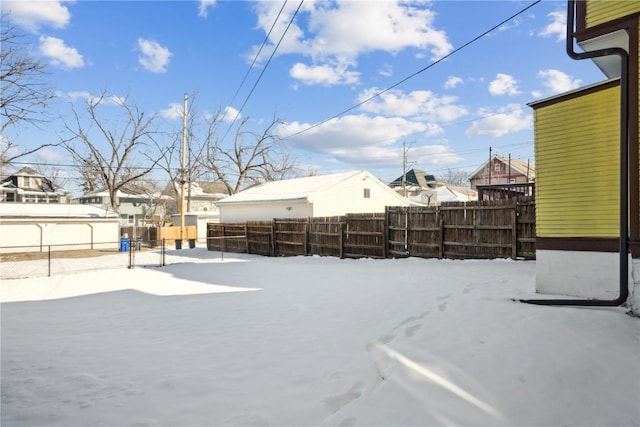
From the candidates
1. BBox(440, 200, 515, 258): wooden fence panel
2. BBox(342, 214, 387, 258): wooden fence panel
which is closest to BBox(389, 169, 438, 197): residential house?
BBox(342, 214, 387, 258): wooden fence panel

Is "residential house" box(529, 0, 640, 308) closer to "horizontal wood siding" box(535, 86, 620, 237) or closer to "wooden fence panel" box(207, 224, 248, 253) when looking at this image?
"horizontal wood siding" box(535, 86, 620, 237)

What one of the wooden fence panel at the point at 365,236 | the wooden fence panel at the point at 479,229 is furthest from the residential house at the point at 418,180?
the wooden fence panel at the point at 479,229

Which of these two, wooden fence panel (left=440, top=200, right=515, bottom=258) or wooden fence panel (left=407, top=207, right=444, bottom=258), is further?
wooden fence panel (left=407, top=207, right=444, bottom=258)

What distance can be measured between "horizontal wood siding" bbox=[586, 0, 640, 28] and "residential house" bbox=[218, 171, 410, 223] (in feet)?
42.6

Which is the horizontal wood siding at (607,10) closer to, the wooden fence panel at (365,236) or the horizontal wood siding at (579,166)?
the horizontal wood siding at (579,166)

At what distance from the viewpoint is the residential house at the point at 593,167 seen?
16.3 feet

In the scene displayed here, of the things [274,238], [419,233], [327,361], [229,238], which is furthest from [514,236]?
[229,238]

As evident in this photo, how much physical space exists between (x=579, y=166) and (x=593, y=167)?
8.0 inches

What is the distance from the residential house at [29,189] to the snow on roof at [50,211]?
1864 cm

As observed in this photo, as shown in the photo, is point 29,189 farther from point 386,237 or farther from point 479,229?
point 479,229

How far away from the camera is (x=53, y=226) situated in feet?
77.4

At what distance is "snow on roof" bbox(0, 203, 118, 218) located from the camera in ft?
75.7

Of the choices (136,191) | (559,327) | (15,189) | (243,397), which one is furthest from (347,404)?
(15,189)

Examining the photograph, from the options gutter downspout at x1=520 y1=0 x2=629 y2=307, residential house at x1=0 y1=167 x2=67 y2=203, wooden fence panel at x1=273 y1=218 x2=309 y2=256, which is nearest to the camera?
gutter downspout at x1=520 y1=0 x2=629 y2=307
